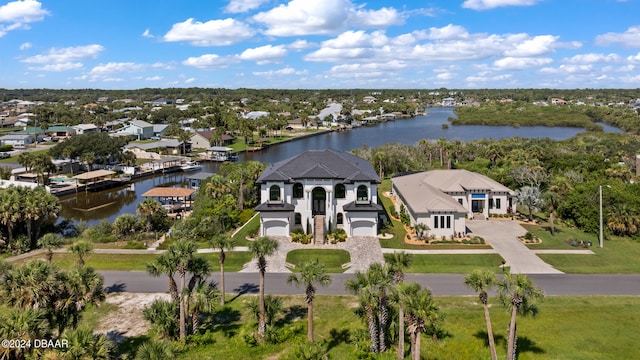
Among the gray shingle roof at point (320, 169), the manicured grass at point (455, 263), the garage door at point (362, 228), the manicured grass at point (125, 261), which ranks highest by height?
the gray shingle roof at point (320, 169)

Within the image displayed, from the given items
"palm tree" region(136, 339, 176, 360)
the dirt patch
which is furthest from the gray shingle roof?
"palm tree" region(136, 339, 176, 360)

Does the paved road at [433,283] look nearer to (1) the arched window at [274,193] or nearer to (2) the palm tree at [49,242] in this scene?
(2) the palm tree at [49,242]

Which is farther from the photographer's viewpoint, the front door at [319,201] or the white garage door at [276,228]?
the front door at [319,201]

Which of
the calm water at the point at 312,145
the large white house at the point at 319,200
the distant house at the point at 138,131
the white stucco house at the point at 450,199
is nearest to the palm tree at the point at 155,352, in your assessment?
the large white house at the point at 319,200

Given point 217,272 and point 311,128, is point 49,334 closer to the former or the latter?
point 217,272

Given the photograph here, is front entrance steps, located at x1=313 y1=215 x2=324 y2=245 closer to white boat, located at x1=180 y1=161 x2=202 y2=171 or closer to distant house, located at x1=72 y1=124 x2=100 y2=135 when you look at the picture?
white boat, located at x1=180 y1=161 x2=202 y2=171

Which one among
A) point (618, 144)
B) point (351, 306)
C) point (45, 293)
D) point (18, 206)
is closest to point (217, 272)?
point (351, 306)
